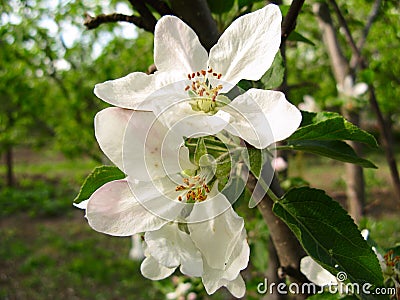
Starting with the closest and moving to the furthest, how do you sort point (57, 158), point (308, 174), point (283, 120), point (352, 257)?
point (283, 120) → point (352, 257) → point (308, 174) → point (57, 158)

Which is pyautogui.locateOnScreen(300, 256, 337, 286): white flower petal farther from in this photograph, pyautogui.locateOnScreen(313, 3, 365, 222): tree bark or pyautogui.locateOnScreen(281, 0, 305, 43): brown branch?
pyautogui.locateOnScreen(313, 3, 365, 222): tree bark

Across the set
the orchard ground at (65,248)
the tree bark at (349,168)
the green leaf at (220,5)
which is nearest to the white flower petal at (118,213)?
the green leaf at (220,5)

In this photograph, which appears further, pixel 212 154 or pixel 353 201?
pixel 353 201

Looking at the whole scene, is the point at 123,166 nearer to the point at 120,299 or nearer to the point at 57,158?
the point at 120,299

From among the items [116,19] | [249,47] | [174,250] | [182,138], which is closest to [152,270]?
[174,250]

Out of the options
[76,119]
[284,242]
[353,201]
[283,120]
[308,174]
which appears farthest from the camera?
[308,174]

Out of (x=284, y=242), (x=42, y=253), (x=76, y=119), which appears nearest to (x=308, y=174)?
(x=42, y=253)

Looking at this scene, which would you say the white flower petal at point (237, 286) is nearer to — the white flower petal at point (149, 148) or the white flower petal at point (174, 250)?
the white flower petal at point (174, 250)
